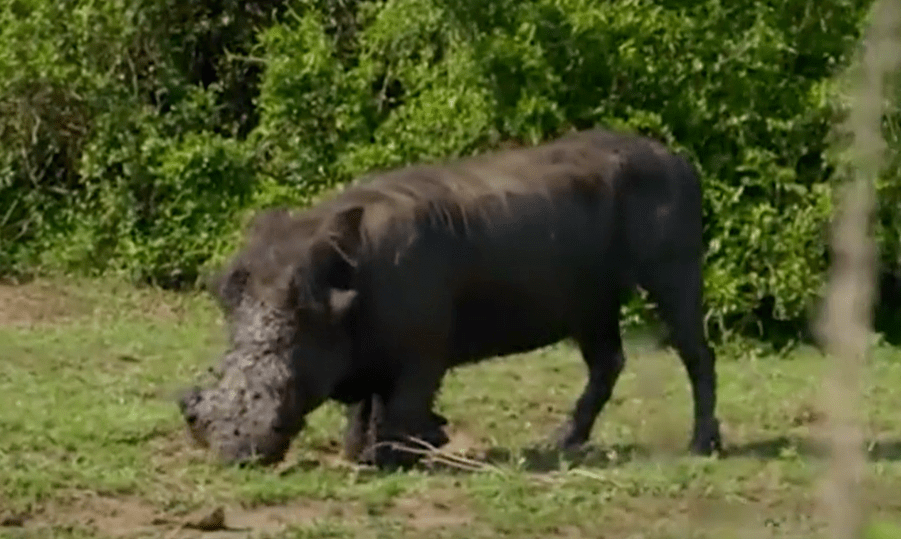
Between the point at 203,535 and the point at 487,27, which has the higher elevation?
the point at 487,27

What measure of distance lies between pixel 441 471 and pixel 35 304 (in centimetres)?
631

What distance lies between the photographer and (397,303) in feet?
23.4

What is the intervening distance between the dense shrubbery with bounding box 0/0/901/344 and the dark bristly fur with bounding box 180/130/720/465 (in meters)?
3.36

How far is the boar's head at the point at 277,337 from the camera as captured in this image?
6.77 metres

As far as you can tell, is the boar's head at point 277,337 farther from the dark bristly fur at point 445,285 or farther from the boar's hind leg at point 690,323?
the boar's hind leg at point 690,323

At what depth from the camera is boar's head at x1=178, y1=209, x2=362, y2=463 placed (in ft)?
22.2

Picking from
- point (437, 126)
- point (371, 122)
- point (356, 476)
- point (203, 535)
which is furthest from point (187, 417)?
point (371, 122)

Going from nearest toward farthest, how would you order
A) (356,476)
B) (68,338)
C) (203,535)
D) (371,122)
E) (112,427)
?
(203,535) → (356,476) → (112,427) → (68,338) → (371,122)

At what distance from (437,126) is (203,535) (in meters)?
7.35

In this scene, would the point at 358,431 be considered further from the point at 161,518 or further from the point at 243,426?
the point at 161,518

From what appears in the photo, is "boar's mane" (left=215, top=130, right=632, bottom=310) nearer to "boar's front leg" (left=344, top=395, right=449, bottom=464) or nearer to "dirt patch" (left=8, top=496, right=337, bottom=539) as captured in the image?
"boar's front leg" (left=344, top=395, right=449, bottom=464)

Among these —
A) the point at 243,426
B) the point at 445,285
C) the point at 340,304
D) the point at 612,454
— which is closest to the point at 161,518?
the point at 243,426

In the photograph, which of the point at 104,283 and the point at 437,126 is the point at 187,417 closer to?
the point at 437,126

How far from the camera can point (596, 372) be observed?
809 cm
